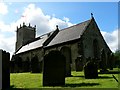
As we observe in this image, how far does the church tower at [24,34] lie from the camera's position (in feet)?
224

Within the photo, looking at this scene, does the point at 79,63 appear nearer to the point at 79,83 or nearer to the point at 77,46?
the point at 77,46

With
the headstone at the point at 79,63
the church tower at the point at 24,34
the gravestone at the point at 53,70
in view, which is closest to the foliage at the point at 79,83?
the gravestone at the point at 53,70

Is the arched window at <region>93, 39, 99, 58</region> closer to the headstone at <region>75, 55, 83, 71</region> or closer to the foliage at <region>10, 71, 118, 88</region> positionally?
the headstone at <region>75, 55, 83, 71</region>

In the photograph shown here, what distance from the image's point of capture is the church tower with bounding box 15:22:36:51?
224 feet

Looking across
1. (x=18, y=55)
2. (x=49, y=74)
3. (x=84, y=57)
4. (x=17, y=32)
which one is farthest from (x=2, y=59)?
(x=17, y=32)

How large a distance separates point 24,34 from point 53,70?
181 ft

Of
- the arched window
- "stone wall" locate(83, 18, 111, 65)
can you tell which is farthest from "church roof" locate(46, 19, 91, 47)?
the arched window

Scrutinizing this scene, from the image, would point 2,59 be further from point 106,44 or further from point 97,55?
point 106,44

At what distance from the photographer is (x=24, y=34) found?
68.8 meters

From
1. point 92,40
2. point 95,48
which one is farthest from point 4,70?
point 95,48

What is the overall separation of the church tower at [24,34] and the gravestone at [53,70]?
52371mm

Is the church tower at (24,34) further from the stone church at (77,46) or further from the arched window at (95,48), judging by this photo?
the arched window at (95,48)

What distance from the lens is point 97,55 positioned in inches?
1561

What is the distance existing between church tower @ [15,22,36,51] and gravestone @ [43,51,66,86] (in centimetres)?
5237
